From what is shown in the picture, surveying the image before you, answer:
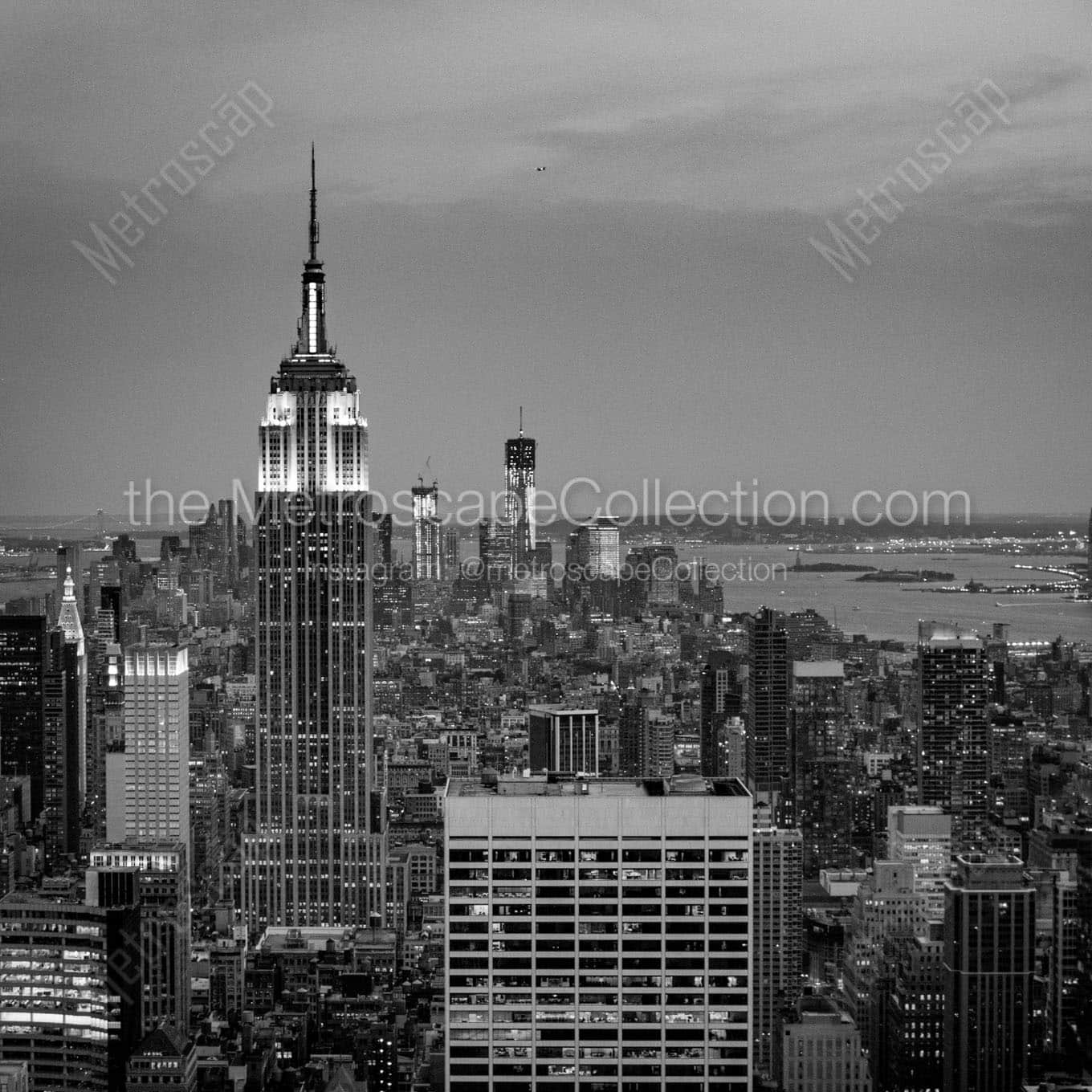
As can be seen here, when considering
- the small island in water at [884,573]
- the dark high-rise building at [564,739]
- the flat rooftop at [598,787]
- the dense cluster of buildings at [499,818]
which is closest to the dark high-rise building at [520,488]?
the dense cluster of buildings at [499,818]

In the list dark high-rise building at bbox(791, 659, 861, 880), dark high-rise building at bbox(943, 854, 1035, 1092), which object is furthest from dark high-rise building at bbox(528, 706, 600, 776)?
dark high-rise building at bbox(943, 854, 1035, 1092)

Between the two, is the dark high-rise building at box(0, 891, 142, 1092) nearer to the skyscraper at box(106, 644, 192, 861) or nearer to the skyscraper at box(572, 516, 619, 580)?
the skyscraper at box(106, 644, 192, 861)

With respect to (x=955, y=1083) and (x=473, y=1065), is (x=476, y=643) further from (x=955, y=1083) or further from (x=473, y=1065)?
(x=473, y=1065)

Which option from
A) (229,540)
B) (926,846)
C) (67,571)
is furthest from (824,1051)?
(229,540)

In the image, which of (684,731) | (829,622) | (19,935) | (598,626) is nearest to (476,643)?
(598,626)

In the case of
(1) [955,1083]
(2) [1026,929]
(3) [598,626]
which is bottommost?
(1) [955,1083]

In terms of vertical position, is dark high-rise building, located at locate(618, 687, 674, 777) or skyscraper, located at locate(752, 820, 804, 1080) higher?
dark high-rise building, located at locate(618, 687, 674, 777)
